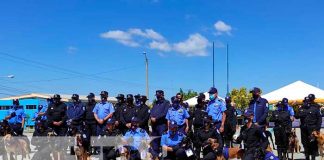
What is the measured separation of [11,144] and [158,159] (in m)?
4.51

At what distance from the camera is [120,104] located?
13258mm

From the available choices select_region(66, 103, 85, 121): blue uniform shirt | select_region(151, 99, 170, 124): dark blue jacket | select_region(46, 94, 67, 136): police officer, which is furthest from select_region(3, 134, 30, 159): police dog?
select_region(151, 99, 170, 124): dark blue jacket

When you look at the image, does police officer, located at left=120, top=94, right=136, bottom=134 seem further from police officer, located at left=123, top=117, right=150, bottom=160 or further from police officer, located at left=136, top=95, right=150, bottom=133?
police officer, located at left=123, top=117, right=150, bottom=160

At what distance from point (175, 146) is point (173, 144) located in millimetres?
73

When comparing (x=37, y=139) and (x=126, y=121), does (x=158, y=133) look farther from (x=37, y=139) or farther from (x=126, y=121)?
(x=37, y=139)

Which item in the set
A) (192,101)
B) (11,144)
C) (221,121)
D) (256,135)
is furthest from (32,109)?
(256,135)

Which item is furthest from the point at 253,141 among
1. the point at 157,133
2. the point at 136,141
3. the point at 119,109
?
the point at 119,109

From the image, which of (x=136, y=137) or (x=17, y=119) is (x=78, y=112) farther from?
(x=136, y=137)

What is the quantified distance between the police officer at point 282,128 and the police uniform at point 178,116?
2.86 metres

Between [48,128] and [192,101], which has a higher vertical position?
[192,101]

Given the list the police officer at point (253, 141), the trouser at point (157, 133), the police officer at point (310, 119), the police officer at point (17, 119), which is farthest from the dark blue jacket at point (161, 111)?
the police officer at point (17, 119)

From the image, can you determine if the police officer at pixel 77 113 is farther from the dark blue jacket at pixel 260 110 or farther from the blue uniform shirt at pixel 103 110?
the dark blue jacket at pixel 260 110

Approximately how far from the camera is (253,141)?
891 centimetres

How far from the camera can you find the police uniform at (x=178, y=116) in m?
11.3
